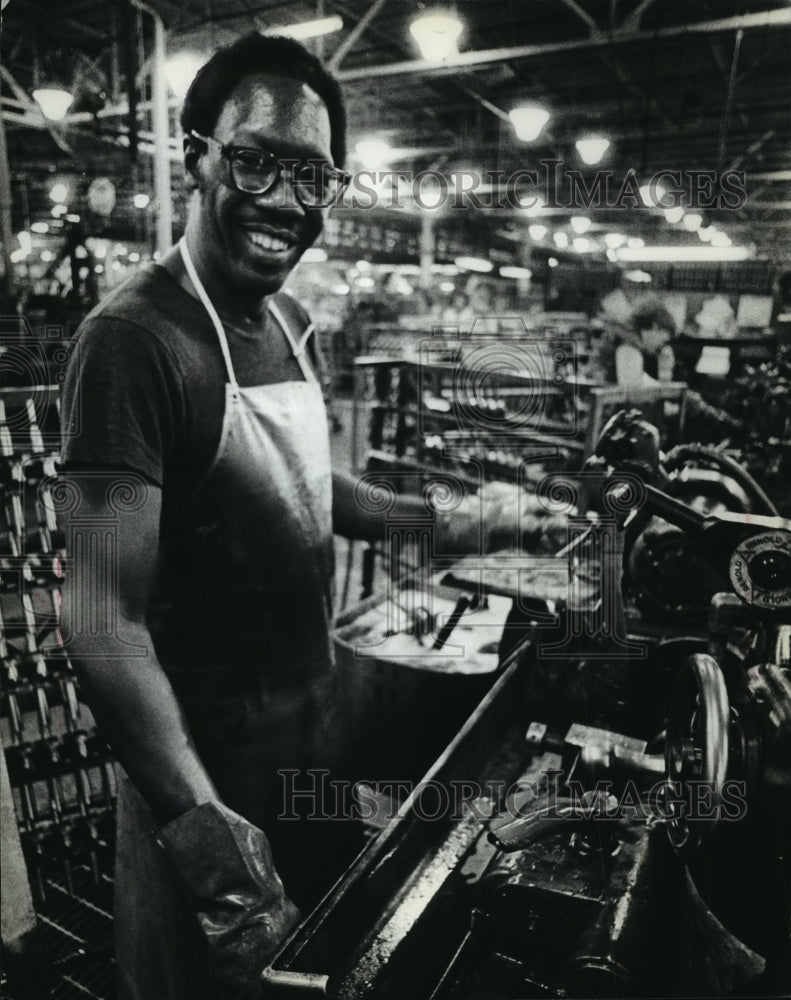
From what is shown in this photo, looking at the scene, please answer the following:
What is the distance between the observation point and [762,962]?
1143 millimetres

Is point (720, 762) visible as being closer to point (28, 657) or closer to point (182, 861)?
point (182, 861)

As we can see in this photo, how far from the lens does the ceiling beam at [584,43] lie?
18.6ft

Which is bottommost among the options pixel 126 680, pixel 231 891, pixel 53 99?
pixel 231 891

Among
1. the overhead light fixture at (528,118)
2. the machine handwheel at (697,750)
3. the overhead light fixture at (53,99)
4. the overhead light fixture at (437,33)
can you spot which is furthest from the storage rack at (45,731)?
the overhead light fixture at (528,118)

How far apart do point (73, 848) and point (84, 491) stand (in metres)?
2.16

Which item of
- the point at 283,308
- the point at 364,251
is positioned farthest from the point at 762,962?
the point at 364,251

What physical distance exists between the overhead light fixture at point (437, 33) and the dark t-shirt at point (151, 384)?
5.36 metres

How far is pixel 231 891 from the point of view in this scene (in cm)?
107

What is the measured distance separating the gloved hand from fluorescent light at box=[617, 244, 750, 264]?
21545 millimetres

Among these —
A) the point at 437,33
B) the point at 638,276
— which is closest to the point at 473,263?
the point at 638,276

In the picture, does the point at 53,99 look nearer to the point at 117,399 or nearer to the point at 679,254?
the point at 117,399

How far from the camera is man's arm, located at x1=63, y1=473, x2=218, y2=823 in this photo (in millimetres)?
1124

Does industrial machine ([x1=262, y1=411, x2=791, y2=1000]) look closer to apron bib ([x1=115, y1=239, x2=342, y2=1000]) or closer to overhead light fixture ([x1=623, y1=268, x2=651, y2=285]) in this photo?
apron bib ([x1=115, y1=239, x2=342, y2=1000])

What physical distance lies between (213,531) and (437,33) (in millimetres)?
6138
